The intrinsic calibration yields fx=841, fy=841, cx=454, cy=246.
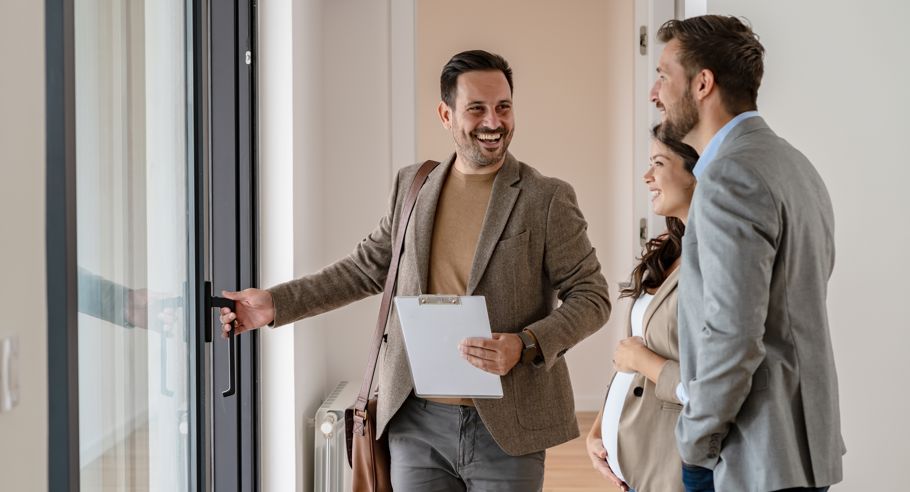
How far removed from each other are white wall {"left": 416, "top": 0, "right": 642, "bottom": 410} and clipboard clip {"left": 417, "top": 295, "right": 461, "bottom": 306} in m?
3.86

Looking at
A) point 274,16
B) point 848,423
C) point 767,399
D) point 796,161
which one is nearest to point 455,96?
point 796,161

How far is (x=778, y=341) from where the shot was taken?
4.32 ft

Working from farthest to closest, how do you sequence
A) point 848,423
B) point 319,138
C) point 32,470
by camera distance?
point 319,138, point 848,423, point 32,470

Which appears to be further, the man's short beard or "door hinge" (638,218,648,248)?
"door hinge" (638,218,648,248)

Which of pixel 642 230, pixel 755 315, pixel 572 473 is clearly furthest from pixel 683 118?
pixel 572 473

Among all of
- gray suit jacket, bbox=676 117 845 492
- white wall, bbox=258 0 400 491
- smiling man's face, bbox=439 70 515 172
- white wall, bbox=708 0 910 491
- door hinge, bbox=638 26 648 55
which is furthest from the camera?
door hinge, bbox=638 26 648 55

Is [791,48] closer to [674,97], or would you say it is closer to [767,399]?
[674,97]

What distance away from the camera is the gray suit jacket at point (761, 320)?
4.14 ft

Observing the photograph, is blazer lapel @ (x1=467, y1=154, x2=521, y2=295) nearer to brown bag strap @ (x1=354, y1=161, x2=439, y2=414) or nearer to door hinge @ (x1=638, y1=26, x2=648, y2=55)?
brown bag strap @ (x1=354, y1=161, x2=439, y2=414)

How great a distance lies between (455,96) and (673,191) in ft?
1.80

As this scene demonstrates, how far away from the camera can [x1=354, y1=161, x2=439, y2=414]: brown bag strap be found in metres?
1.95

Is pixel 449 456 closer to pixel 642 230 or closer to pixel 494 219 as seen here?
pixel 494 219

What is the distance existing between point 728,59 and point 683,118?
12cm

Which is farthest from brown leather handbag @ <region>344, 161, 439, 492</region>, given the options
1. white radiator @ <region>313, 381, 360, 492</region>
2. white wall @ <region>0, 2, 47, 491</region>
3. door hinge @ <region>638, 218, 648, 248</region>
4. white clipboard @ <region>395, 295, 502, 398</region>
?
door hinge @ <region>638, 218, 648, 248</region>
